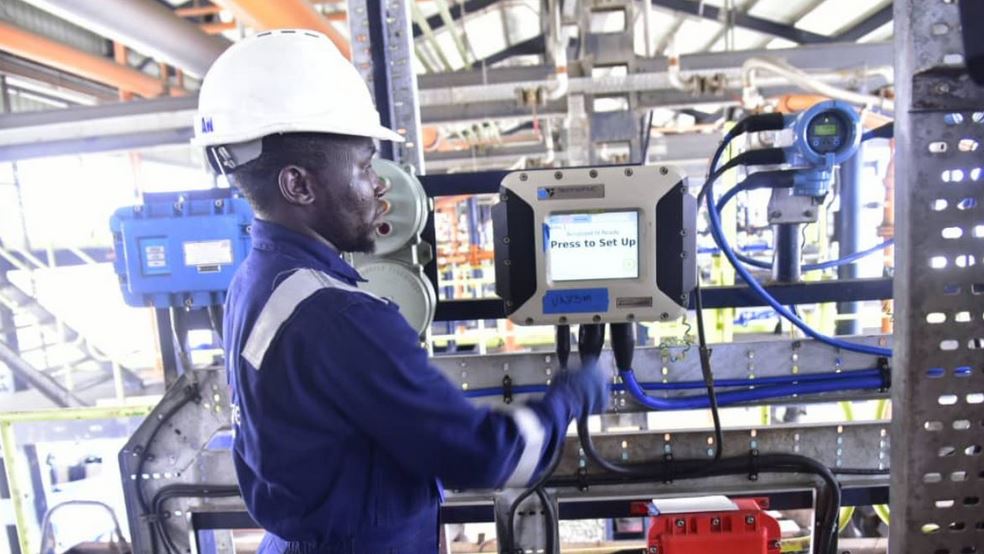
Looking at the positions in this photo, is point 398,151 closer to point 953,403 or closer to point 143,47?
point 953,403

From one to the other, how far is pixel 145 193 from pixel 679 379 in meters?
1.30

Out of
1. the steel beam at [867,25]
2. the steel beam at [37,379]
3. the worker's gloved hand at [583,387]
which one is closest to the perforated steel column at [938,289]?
the worker's gloved hand at [583,387]

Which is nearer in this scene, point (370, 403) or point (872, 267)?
point (370, 403)

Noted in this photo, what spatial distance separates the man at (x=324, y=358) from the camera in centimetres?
71

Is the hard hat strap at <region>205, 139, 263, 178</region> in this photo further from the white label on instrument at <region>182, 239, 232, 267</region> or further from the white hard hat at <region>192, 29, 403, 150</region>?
the white label on instrument at <region>182, 239, 232, 267</region>

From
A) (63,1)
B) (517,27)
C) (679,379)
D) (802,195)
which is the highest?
(517,27)

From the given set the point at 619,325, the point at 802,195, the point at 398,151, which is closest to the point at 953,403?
the point at 619,325

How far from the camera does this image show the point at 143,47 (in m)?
2.49

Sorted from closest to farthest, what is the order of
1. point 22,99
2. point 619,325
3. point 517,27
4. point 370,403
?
point 370,403
point 619,325
point 22,99
point 517,27

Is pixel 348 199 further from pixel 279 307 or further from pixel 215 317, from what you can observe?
pixel 215 317

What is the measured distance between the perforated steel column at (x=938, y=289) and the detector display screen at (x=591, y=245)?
51 centimetres

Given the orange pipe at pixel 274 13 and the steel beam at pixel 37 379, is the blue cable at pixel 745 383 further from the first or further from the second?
the steel beam at pixel 37 379

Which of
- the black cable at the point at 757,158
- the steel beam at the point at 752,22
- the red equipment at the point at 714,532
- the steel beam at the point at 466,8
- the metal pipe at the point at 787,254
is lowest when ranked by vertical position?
the red equipment at the point at 714,532

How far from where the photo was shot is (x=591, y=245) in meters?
1.08
